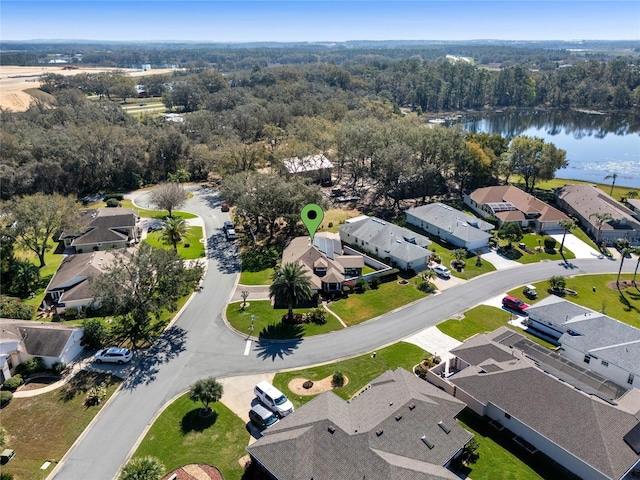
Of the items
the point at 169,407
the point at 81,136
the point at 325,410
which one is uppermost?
the point at 81,136

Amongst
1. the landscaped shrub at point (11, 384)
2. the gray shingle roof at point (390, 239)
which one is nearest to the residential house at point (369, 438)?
the landscaped shrub at point (11, 384)

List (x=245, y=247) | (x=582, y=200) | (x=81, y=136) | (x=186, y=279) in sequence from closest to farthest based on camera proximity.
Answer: (x=186, y=279), (x=245, y=247), (x=582, y=200), (x=81, y=136)

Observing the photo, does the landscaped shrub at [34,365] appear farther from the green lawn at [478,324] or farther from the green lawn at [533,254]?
the green lawn at [533,254]

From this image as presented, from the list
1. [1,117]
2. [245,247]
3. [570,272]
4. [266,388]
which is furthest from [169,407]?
[1,117]

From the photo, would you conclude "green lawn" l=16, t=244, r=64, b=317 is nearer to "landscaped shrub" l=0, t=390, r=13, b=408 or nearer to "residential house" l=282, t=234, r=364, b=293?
"landscaped shrub" l=0, t=390, r=13, b=408

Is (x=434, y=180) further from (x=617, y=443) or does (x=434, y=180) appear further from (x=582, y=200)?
(x=617, y=443)

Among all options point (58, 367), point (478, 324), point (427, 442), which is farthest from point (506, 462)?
point (58, 367)

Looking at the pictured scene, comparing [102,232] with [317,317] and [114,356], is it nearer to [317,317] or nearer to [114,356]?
[114,356]
